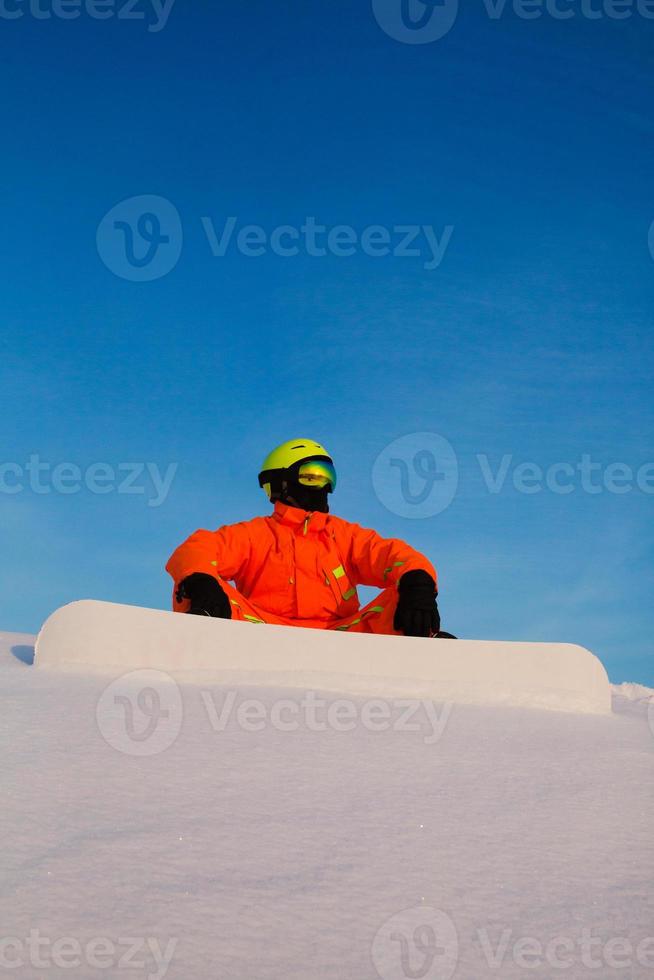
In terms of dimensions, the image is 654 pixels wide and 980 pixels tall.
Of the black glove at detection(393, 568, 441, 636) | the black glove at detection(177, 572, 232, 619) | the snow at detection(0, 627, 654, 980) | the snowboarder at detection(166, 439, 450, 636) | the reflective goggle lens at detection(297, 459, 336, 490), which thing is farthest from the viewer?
the reflective goggle lens at detection(297, 459, 336, 490)

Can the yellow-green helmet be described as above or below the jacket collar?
above

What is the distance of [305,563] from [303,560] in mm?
19

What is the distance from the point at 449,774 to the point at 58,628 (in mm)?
1873

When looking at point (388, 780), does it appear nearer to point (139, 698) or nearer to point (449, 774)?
point (449, 774)

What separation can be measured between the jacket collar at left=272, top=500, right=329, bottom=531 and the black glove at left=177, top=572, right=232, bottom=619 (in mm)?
662

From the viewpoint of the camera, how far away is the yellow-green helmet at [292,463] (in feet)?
15.2

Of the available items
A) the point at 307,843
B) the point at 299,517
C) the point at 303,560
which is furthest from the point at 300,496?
the point at 307,843

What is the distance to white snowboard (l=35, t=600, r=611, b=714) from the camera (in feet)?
11.1

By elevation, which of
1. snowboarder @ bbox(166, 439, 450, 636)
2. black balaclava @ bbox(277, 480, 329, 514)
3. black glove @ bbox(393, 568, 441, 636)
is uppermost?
black balaclava @ bbox(277, 480, 329, 514)

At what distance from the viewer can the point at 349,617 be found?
15.0 ft

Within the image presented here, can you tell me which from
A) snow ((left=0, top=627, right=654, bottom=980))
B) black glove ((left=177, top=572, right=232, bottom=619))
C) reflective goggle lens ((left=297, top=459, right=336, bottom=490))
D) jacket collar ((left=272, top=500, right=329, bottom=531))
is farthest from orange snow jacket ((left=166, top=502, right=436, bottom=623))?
snow ((left=0, top=627, right=654, bottom=980))

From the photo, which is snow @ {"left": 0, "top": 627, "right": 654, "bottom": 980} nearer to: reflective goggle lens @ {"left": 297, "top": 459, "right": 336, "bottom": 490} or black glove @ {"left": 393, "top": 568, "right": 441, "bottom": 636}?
black glove @ {"left": 393, "top": 568, "right": 441, "bottom": 636}

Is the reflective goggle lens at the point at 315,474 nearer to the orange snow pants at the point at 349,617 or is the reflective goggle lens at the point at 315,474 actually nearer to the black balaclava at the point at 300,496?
the black balaclava at the point at 300,496

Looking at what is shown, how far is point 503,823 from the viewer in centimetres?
209
